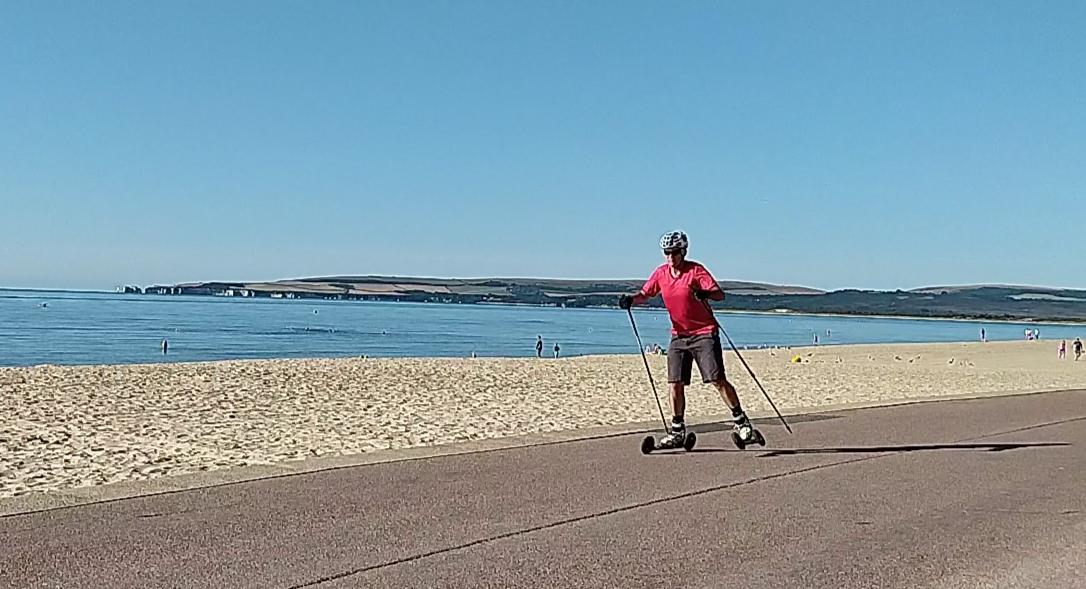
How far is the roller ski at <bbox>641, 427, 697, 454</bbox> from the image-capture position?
10.2 m

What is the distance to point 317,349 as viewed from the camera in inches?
2485

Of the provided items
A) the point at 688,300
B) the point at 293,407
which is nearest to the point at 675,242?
the point at 688,300

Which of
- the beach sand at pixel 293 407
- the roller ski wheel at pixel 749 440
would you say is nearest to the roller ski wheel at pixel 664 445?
the roller ski wheel at pixel 749 440

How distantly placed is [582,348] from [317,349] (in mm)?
18545

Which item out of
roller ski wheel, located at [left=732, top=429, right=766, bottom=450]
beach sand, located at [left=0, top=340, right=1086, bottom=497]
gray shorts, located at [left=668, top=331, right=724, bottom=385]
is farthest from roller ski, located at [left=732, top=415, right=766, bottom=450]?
beach sand, located at [left=0, top=340, right=1086, bottom=497]

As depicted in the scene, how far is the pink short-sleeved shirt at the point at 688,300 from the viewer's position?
9.99m

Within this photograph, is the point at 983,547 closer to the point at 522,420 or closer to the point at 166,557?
the point at 166,557

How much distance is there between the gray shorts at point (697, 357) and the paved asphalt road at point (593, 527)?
2.18ft

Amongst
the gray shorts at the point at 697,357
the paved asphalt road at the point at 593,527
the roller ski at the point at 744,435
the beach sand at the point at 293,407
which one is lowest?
the beach sand at the point at 293,407

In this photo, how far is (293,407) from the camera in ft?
54.9

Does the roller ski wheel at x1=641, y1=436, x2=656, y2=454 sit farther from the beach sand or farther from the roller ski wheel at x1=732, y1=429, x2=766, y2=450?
the beach sand

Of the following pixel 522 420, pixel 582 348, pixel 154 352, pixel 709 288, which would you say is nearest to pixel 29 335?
pixel 154 352

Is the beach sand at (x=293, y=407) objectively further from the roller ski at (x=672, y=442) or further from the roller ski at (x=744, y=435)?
the roller ski at (x=744, y=435)

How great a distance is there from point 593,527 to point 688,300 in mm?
3499
